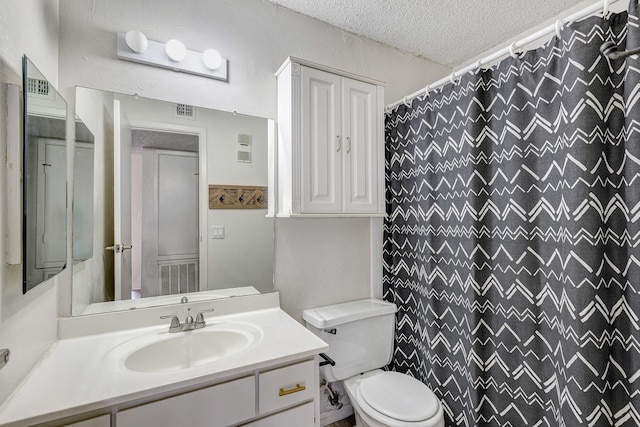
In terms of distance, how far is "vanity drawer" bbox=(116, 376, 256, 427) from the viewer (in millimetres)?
858

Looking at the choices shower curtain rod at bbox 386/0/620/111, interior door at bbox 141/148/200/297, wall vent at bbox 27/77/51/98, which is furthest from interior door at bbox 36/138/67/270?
shower curtain rod at bbox 386/0/620/111

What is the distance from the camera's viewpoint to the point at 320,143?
4.94 ft

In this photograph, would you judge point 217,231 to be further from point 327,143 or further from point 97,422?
point 97,422

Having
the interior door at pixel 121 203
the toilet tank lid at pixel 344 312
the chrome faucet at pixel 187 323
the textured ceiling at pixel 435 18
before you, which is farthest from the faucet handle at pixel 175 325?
the textured ceiling at pixel 435 18

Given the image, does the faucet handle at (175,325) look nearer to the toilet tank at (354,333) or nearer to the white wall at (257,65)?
the white wall at (257,65)

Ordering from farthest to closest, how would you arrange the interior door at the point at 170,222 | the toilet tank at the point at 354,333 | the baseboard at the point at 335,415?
1. the baseboard at the point at 335,415
2. the toilet tank at the point at 354,333
3. the interior door at the point at 170,222

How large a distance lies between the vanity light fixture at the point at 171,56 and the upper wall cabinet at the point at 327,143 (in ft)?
1.04

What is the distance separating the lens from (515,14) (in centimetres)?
170

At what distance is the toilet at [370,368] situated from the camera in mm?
1305

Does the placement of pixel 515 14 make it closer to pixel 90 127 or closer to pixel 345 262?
pixel 345 262

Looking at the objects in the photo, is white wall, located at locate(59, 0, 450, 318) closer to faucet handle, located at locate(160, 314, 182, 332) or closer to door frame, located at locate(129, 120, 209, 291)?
door frame, located at locate(129, 120, 209, 291)

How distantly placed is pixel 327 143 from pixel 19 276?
1.24 meters

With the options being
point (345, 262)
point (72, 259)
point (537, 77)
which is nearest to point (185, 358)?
point (72, 259)

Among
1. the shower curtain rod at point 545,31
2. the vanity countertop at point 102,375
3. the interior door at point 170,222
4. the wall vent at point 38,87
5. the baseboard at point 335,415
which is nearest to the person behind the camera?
the vanity countertop at point 102,375
